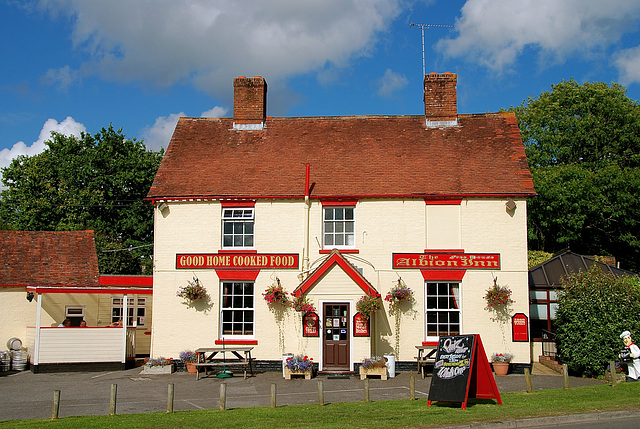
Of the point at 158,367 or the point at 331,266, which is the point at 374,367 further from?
the point at 158,367

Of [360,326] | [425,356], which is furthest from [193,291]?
[425,356]

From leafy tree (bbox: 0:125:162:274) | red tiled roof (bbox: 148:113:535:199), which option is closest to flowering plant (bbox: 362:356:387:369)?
red tiled roof (bbox: 148:113:535:199)

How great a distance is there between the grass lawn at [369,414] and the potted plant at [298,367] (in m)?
4.63

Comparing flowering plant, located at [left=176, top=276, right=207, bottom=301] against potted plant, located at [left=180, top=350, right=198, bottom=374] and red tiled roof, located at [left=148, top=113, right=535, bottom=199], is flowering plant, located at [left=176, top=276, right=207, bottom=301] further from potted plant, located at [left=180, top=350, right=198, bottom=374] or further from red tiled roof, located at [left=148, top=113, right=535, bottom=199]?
red tiled roof, located at [left=148, top=113, right=535, bottom=199]

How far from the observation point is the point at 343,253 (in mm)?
20594

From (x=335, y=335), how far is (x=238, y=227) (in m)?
4.93

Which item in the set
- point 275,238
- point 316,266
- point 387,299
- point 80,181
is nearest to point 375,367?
→ point 387,299

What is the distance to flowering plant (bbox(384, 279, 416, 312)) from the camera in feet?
65.3

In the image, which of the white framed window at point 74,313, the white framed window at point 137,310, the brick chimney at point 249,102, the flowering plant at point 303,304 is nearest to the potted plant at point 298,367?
the flowering plant at point 303,304

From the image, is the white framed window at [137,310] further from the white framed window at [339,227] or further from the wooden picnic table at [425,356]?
the wooden picnic table at [425,356]

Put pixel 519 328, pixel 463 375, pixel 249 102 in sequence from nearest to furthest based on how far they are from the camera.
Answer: pixel 463 375 → pixel 519 328 → pixel 249 102

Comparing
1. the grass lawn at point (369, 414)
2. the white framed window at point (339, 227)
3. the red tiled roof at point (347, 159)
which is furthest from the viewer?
the red tiled roof at point (347, 159)

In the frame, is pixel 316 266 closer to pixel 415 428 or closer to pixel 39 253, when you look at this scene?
pixel 415 428

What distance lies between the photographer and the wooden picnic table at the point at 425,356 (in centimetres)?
1925
